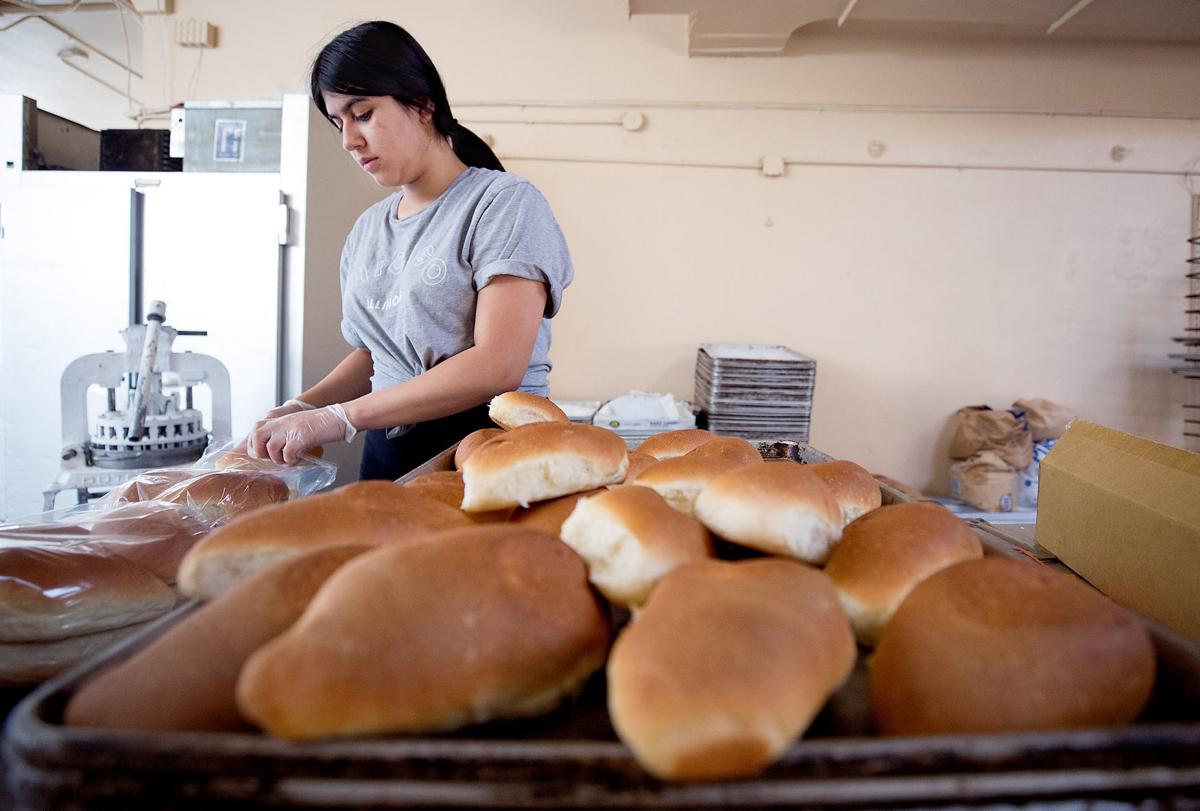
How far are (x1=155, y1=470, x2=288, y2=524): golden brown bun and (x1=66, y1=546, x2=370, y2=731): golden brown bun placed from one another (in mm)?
567

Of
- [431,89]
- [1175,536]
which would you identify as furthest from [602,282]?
[1175,536]

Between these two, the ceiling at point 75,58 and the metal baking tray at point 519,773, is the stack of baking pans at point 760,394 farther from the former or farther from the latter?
the ceiling at point 75,58

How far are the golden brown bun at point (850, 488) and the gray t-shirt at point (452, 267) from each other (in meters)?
0.81

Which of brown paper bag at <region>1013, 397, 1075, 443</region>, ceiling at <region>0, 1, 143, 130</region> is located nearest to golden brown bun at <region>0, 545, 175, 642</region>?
brown paper bag at <region>1013, 397, 1075, 443</region>

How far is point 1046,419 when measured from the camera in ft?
11.3

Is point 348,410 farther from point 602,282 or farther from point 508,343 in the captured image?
point 602,282

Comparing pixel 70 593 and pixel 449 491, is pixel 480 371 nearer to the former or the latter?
pixel 449 491

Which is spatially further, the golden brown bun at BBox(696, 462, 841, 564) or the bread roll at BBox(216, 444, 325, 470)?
the bread roll at BBox(216, 444, 325, 470)

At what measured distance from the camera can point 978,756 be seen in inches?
12.6

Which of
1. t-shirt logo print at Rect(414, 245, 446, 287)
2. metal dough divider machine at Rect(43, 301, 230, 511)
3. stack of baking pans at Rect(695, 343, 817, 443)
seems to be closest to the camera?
t-shirt logo print at Rect(414, 245, 446, 287)

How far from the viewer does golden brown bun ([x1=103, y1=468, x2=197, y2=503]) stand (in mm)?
985

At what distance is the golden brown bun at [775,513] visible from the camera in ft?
1.90

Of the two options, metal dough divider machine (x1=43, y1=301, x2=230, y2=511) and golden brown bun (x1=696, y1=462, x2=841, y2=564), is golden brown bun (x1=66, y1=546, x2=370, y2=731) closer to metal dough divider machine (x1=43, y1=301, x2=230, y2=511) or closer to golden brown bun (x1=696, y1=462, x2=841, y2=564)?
golden brown bun (x1=696, y1=462, x2=841, y2=564)

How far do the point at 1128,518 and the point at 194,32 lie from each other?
4873 mm
